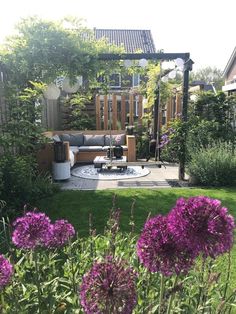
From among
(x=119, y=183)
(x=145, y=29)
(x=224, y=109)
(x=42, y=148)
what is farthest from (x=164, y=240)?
(x=145, y=29)

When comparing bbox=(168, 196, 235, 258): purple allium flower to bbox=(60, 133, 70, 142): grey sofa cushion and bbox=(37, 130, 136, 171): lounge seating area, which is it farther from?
bbox=(60, 133, 70, 142): grey sofa cushion

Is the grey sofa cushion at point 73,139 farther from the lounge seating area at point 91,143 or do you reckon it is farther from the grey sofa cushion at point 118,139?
the grey sofa cushion at point 118,139

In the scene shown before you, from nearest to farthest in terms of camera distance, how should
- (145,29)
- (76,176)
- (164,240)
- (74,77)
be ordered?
(164,240) → (74,77) → (76,176) → (145,29)

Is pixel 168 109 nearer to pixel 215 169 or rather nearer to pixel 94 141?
pixel 94 141

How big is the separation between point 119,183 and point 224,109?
3.45 meters

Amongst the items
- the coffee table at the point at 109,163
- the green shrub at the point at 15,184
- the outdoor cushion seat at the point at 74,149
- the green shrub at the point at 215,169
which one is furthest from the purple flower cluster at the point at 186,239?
the outdoor cushion seat at the point at 74,149

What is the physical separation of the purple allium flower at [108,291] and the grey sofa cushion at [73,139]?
890cm

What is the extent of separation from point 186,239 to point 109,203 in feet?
13.2

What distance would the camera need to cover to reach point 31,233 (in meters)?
1.24

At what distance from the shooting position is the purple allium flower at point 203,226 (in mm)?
882

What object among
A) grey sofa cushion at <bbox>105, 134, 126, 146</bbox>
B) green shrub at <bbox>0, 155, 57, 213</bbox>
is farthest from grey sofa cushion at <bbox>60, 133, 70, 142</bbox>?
green shrub at <bbox>0, 155, 57, 213</bbox>

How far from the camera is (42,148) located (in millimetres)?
6758

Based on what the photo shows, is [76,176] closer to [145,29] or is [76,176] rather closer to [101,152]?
[101,152]

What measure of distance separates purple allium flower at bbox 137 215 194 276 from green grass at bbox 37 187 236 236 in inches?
112
